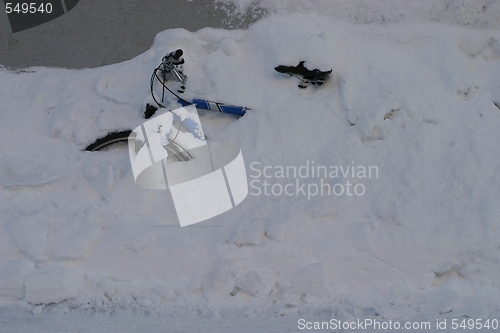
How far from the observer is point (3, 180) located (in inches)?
203

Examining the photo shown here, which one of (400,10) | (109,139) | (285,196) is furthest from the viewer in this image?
(400,10)

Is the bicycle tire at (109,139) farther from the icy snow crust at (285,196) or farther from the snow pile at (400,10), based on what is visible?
the snow pile at (400,10)

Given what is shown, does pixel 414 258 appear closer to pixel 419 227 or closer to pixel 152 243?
pixel 419 227

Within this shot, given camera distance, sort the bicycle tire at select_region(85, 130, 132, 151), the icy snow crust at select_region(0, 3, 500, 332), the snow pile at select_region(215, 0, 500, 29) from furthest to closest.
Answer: the snow pile at select_region(215, 0, 500, 29) < the bicycle tire at select_region(85, 130, 132, 151) < the icy snow crust at select_region(0, 3, 500, 332)

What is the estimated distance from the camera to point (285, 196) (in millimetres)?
4867

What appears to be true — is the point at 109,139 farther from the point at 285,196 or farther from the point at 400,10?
the point at 400,10

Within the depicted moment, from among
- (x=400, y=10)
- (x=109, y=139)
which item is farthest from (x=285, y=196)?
(x=400, y=10)

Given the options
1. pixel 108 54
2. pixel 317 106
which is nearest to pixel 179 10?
pixel 108 54

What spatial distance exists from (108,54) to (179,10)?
797 mm

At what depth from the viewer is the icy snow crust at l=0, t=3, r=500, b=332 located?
4422mm

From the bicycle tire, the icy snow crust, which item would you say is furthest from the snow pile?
the bicycle tire

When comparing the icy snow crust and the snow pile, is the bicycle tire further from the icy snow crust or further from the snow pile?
the snow pile

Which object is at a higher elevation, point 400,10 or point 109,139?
point 400,10

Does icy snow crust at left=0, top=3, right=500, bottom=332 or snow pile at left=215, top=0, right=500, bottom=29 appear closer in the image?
icy snow crust at left=0, top=3, right=500, bottom=332
